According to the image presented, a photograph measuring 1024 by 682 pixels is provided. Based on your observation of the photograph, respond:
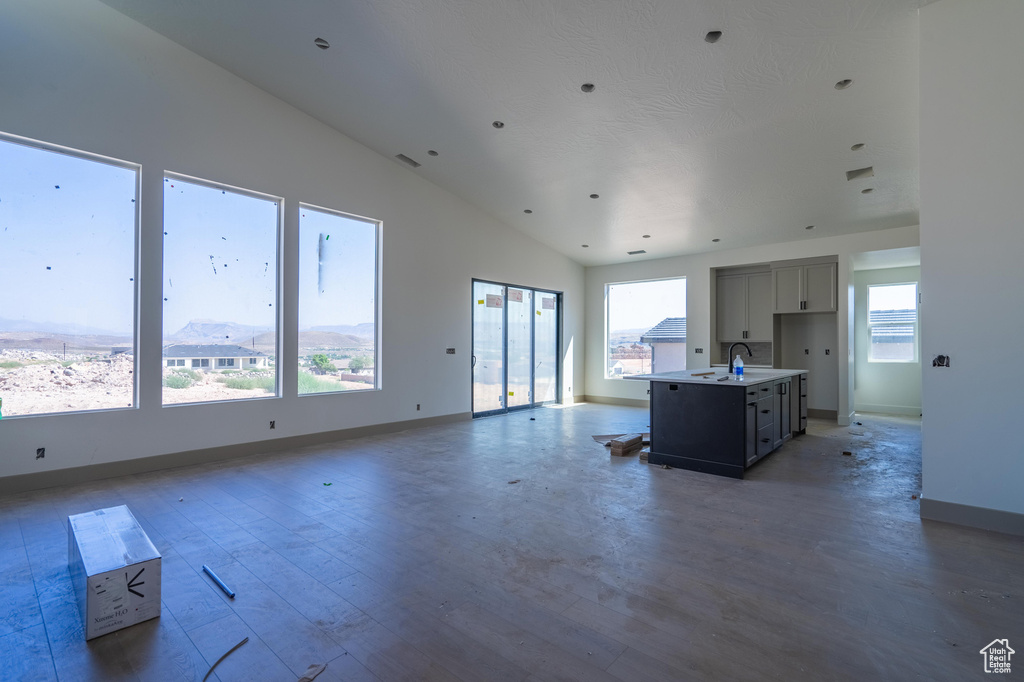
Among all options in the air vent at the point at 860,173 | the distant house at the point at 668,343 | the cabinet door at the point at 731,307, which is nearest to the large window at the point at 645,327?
the distant house at the point at 668,343

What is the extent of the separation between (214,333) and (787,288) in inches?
334

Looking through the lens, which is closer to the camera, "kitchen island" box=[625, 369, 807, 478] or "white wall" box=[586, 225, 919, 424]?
"kitchen island" box=[625, 369, 807, 478]

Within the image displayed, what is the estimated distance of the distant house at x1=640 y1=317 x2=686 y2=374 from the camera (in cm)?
893

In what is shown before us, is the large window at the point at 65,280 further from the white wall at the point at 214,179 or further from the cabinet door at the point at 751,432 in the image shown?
the cabinet door at the point at 751,432

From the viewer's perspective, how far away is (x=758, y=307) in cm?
830

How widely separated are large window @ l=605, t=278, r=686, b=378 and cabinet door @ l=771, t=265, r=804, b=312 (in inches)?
60.6

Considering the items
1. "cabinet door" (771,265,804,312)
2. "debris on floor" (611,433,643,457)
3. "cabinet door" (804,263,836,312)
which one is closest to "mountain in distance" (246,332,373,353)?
"debris on floor" (611,433,643,457)

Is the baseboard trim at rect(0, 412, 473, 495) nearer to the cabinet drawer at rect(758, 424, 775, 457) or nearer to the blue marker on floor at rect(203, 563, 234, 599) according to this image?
the blue marker on floor at rect(203, 563, 234, 599)

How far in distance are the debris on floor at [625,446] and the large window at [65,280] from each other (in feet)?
16.1

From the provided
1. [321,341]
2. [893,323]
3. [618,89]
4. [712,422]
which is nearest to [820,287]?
[893,323]

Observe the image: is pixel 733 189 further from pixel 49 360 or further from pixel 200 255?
pixel 49 360

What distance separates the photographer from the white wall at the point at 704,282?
7.17 metres

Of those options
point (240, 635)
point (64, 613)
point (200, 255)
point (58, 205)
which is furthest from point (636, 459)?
point (58, 205)

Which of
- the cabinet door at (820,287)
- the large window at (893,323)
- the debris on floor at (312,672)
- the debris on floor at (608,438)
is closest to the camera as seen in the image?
the debris on floor at (312,672)
